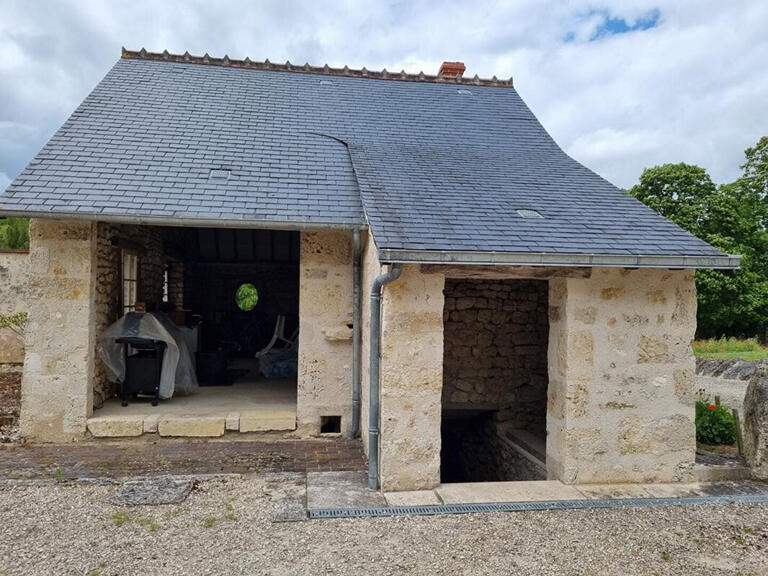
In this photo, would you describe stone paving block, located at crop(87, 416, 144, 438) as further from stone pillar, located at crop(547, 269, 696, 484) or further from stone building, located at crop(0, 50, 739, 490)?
stone pillar, located at crop(547, 269, 696, 484)

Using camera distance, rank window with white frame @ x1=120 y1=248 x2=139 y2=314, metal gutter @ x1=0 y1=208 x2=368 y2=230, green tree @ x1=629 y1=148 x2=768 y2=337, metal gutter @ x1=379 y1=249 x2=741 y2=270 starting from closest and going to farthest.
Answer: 1. metal gutter @ x1=379 y1=249 x2=741 y2=270
2. metal gutter @ x1=0 y1=208 x2=368 y2=230
3. window with white frame @ x1=120 y1=248 x2=139 y2=314
4. green tree @ x1=629 y1=148 x2=768 y2=337

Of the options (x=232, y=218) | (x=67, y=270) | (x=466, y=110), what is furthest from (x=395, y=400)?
(x=466, y=110)

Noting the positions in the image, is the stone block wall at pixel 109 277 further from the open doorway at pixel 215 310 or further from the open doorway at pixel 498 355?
the open doorway at pixel 498 355

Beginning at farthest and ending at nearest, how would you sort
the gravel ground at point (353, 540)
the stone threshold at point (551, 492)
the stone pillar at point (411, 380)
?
1. the stone pillar at point (411, 380)
2. the stone threshold at point (551, 492)
3. the gravel ground at point (353, 540)

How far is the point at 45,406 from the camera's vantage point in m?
5.70

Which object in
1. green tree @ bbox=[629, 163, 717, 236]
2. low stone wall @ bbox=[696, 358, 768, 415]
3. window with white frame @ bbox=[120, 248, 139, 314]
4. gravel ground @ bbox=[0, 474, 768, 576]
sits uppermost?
green tree @ bbox=[629, 163, 717, 236]

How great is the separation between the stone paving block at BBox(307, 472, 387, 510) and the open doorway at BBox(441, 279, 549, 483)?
8.79 feet

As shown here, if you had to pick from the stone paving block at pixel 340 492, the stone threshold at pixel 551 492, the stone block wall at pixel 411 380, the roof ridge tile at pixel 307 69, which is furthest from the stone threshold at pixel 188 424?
the roof ridge tile at pixel 307 69

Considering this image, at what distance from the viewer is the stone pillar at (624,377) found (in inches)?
191

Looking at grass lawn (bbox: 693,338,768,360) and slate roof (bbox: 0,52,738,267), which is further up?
slate roof (bbox: 0,52,738,267)

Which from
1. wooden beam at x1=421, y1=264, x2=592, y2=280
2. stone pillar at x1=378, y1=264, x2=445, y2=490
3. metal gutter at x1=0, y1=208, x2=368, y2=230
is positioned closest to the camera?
stone pillar at x1=378, y1=264, x2=445, y2=490

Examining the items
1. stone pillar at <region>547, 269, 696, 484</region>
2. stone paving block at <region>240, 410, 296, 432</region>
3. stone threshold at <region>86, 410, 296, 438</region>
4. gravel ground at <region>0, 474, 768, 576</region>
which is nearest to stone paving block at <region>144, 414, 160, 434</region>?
stone threshold at <region>86, 410, 296, 438</region>

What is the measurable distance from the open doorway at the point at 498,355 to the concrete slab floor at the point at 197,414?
7.69 ft

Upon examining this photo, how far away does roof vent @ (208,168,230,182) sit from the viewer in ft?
20.6
